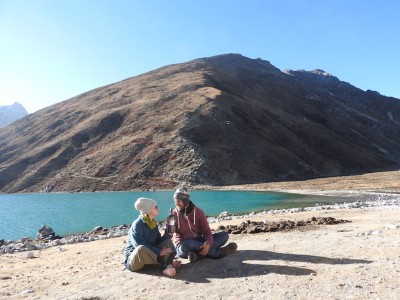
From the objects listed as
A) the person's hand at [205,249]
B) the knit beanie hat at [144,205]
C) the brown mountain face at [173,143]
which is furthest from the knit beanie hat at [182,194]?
the brown mountain face at [173,143]

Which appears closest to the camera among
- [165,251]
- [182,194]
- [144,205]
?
[144,205]

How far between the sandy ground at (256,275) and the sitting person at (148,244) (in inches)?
11.8

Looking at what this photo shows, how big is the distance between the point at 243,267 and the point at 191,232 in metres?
1.63

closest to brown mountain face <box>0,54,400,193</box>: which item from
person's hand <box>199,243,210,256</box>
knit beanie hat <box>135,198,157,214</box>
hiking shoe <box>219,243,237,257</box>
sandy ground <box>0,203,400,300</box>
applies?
sandy ground <box>0,203,400,300</box>

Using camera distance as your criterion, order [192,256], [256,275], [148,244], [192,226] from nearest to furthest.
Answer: [256,275] → [148,244] → [192,256] → [192,226]

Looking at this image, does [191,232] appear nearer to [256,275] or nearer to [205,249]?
[205,249]

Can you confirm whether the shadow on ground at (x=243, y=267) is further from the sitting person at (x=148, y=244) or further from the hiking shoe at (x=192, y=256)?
the sitting person at (x=148, y=244)

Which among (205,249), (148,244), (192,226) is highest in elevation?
(192,226)

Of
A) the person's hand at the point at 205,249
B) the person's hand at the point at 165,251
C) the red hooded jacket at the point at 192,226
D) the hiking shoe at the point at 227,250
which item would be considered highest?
the red hooded jacket at the point at 192,226

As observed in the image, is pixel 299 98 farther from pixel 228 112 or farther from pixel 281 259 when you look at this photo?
pixel 281 259

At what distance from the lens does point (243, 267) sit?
948cm

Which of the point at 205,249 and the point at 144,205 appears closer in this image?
the point at 144,205

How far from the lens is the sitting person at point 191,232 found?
995 centimetres

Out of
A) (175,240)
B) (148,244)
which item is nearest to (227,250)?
(175,240)
